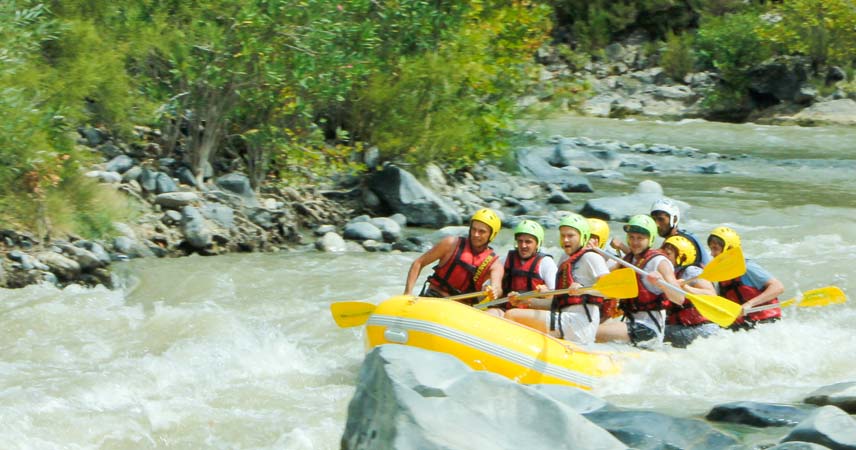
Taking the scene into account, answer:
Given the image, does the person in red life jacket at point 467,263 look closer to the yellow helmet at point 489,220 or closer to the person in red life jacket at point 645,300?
the yellow helmet at point 489,220

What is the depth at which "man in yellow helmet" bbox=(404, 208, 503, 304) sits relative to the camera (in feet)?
22.9

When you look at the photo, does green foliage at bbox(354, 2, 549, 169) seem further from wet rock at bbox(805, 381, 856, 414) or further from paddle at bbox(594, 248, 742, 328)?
wet rock at bbox(805, 381, 856, 414)

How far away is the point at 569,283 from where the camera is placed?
671 cm

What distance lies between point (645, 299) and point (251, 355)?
2569mm

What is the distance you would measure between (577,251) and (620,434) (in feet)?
7.55

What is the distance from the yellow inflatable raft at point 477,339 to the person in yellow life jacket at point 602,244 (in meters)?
0.87

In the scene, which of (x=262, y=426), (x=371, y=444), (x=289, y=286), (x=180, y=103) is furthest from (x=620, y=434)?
(x=180, y=103)

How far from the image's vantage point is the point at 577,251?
267 inches

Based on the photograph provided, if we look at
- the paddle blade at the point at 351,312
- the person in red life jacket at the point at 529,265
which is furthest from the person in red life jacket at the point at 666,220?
the paddle blade at the point at 351,312

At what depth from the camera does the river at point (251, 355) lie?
5617 millimetres

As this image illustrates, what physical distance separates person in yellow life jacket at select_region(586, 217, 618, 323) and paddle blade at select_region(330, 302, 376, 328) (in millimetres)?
1498

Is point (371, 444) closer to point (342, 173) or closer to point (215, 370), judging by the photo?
point (215, 370)

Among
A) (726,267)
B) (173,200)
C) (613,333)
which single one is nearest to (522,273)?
(613,333)

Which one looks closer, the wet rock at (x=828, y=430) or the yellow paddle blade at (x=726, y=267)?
the wet rock at (x=828, y=430)
